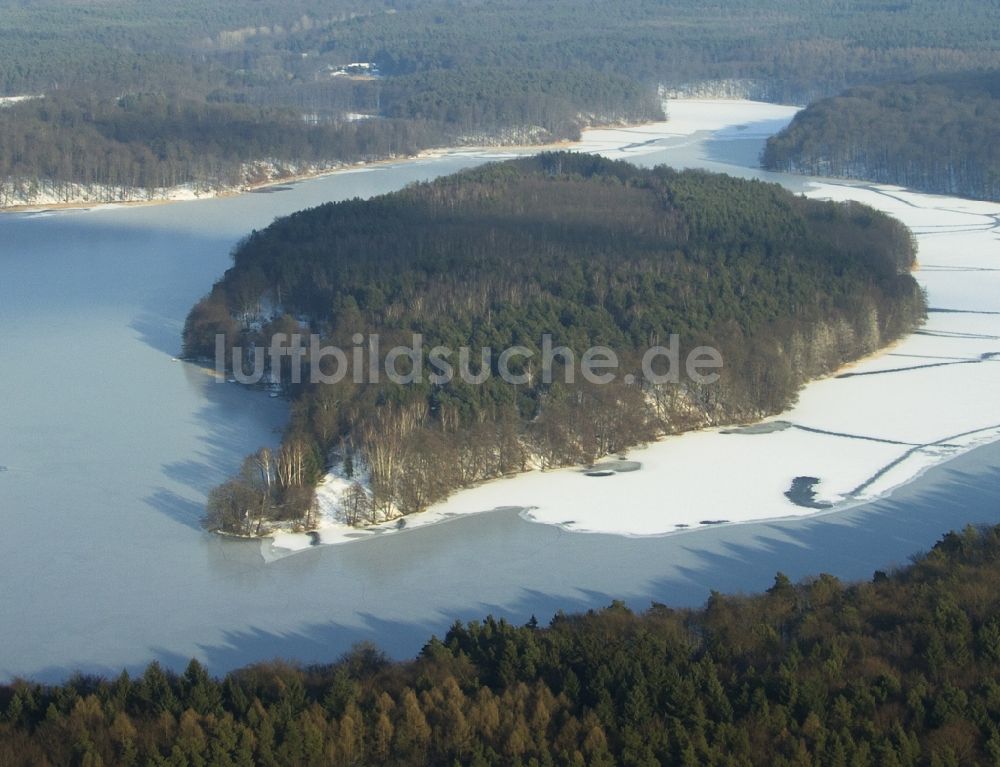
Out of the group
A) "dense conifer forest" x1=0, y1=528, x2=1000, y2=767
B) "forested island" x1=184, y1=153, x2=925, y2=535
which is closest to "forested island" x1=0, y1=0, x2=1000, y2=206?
"forested island" x1=184, y1=153, x2=925, y2=535

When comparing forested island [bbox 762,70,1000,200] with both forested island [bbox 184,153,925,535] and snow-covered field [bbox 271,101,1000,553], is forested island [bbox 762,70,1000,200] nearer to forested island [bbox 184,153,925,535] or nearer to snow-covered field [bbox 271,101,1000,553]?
forested island [bbox 184,153,925,535]

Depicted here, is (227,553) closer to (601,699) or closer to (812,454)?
(601,699)

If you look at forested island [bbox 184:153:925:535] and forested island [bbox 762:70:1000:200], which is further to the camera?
forested island [bbox 762:70:1000:200]

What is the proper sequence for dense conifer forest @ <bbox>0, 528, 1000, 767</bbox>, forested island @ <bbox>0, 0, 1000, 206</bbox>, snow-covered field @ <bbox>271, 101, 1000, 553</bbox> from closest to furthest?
dense conifer forest @ <bbox>0, 528, 1000, 767</bbox>, snow-covered field @ <bbox>271, 101, 1000, 553</bbox>, forested island @ <bbox>0, 0, 1000, 206</bbox>

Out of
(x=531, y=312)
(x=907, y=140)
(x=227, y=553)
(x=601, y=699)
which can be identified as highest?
(x=907, y=140)

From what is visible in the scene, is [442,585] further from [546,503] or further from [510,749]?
[510,749]

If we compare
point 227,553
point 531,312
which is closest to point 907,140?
point 531,312
